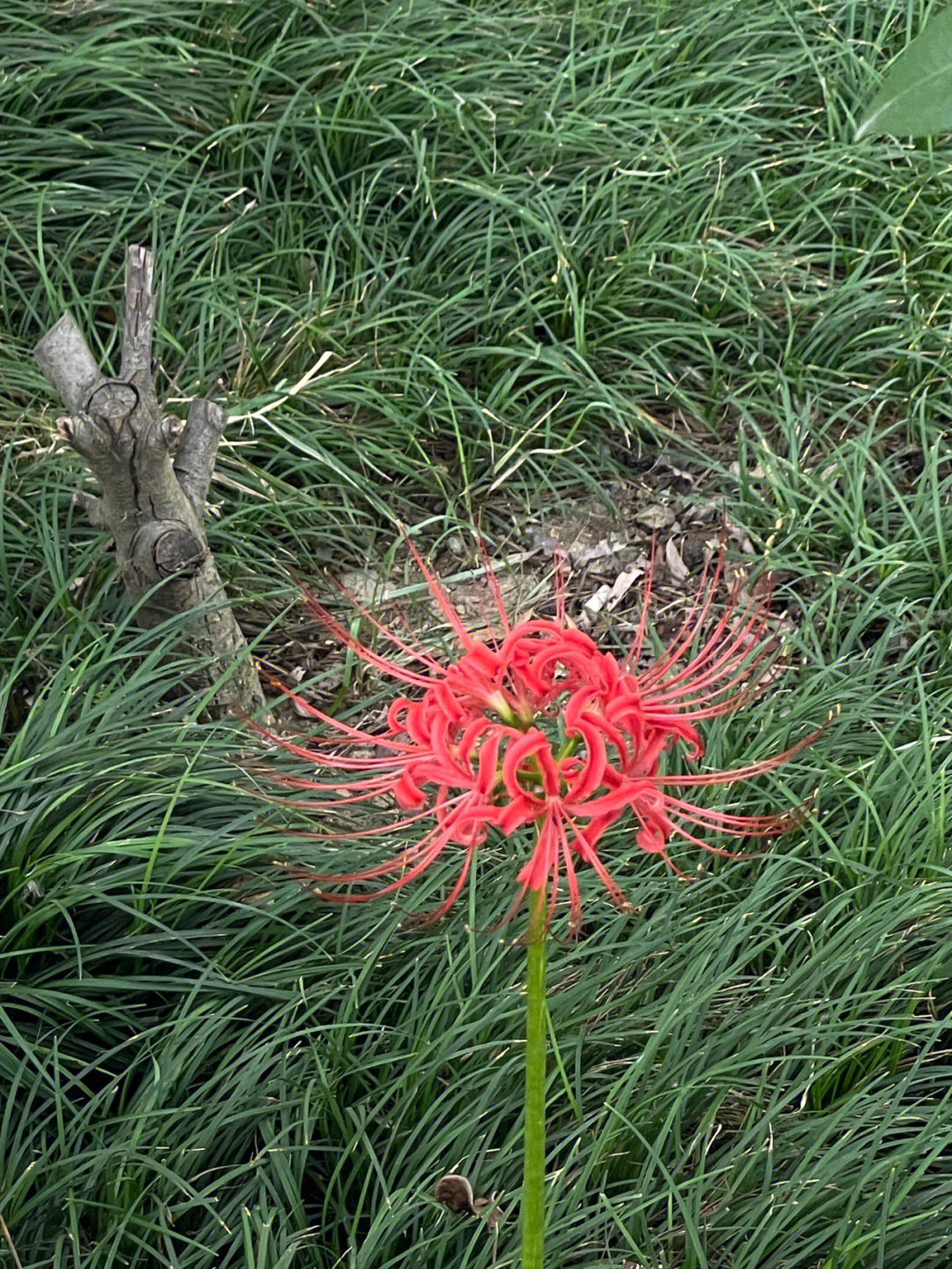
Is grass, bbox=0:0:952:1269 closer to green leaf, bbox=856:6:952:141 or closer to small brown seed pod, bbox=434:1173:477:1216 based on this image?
small brown seed pod, bbox=434:1173:477:1216

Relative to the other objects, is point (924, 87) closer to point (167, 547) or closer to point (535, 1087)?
point (535, 1087)

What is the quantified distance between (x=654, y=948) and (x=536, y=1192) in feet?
3.29

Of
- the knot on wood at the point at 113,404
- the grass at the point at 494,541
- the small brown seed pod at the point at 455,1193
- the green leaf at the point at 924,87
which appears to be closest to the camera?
the green leaf at the point at 924,87

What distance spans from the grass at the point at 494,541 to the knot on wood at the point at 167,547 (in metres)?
0.12

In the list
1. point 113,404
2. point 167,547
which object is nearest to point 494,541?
point 167,547

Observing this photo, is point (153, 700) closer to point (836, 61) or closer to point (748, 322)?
point (748, 322)

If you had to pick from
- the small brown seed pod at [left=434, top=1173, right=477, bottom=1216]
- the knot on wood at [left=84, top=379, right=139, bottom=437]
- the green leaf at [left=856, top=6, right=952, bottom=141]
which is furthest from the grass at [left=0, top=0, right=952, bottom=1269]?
the green leaf at [left=856, top=6, right=952, bottom=141]

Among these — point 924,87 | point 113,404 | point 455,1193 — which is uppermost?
point 924,87

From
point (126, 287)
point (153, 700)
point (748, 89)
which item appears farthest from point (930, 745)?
point (748, 89)

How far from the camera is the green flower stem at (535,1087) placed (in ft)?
4.05

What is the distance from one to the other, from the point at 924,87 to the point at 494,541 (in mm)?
2863

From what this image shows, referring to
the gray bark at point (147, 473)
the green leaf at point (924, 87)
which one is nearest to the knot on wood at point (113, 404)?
the gray bark at point (147, 473)

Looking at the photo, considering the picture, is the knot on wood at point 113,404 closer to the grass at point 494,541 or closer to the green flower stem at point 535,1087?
the grass at point 494,541

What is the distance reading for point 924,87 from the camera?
596mm
